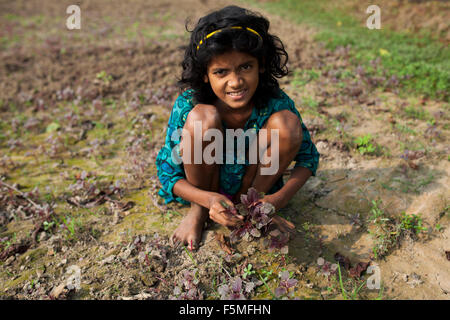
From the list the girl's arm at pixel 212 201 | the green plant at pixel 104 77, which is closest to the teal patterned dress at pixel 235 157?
the girl's arm at pixel 212 201

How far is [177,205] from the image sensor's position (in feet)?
9.71

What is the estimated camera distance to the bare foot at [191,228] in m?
2.51

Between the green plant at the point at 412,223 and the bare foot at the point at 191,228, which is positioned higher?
the green plant at the point at 412,223

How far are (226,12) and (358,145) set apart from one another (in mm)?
1962

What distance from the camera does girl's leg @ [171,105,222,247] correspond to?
Result: 7.68 ft

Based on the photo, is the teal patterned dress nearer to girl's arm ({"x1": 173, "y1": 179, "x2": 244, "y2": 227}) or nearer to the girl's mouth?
girl's arm ({"x1": 173, "y1": 179, "x2": 244, "y2": 227})

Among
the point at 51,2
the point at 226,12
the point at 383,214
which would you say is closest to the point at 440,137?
the point at 383,214

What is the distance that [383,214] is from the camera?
2652mm

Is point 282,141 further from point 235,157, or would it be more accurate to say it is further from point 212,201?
point 212,201

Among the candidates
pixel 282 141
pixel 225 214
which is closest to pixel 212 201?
pixel 225 214

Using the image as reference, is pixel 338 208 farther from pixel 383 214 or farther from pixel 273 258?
pixel 273 258

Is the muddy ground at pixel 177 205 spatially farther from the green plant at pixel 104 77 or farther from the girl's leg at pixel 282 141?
the girl's leg at pixel 282 141

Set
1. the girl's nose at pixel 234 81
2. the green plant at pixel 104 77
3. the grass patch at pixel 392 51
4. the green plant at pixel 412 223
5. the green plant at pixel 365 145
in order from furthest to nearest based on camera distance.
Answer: the green plant at pixel 104 77 → the grass patch at pixel 392 51 → the green plant at pixel 365 145 → the green plant at pixel 412 223 → the girl's nose at pixel 234 81

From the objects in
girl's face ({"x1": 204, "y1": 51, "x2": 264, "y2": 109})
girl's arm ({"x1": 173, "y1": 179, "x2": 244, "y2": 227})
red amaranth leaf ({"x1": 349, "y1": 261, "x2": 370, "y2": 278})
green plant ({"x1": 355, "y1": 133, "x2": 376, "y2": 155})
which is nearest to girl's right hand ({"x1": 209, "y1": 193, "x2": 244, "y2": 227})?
girl's arm ({"x1": 173, "y1": 179, "x2": 244, "y2": 227})
